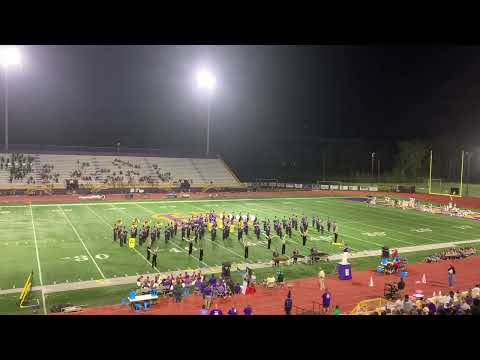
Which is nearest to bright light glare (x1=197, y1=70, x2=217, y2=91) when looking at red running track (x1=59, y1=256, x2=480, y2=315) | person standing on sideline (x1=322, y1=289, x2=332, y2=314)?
red running track (x1=59, y1=256, x2=480, y2=315)

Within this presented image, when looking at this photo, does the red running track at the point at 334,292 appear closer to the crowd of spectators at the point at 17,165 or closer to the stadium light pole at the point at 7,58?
the crowd of spectators at the point at 17,165

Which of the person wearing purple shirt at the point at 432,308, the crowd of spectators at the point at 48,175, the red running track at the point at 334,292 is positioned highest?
the crowd of spectators at the point at 48,175

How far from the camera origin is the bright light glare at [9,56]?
38562mm

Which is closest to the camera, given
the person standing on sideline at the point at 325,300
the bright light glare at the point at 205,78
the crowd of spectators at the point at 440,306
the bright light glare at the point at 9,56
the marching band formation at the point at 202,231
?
the crowd of spectators at the point at 440,306

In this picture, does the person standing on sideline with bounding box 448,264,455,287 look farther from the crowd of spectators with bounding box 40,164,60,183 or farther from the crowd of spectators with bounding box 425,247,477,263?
the crowd of spectators with bounding box 40,164,60,183

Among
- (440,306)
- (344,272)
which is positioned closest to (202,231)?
(344,272)

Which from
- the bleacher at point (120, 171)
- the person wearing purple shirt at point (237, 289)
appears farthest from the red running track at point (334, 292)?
the bleacher at point (120, 171)

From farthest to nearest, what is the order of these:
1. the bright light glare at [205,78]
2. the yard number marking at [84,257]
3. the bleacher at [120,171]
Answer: the bright light glare at [205,78] → the bleacher at [120,171] → the yard number marking at [84,257]

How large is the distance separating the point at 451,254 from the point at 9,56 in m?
38.8

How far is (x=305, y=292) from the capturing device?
12820mm

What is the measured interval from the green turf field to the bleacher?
8.77 metres

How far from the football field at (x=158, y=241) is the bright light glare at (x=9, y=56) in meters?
16.6

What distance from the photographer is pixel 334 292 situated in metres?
12.9
